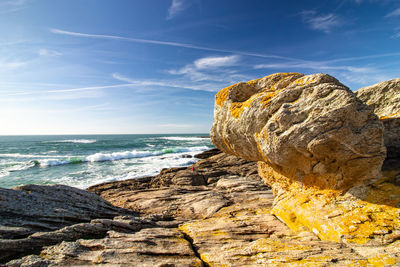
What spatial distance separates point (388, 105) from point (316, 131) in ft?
16.7

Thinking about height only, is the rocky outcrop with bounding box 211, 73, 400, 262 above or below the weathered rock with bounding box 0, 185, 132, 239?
above

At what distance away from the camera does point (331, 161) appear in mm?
7195

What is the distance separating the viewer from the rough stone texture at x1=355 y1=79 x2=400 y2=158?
25.5 feet

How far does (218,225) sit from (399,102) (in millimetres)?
9577

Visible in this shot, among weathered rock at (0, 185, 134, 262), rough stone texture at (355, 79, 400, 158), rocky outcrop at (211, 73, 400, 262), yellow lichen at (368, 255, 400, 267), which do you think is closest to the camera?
yellow lichen at (368, 255, 400, 267)

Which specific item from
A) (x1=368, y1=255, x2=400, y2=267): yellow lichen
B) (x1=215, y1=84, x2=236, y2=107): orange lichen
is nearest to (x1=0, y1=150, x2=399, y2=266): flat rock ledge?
(x1=368, y1=255, x2=400, y2=267): yellow lichen

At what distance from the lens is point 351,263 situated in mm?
4680

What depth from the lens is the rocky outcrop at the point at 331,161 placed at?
579 centimetres

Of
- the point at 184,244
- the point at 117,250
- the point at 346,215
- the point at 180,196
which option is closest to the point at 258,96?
the point at 346,215

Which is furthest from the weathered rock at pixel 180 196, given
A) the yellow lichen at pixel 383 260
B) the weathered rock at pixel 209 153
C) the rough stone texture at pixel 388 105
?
the weathered rock at pixel 209 153

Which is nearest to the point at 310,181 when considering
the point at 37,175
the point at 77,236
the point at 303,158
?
the point at 303,158

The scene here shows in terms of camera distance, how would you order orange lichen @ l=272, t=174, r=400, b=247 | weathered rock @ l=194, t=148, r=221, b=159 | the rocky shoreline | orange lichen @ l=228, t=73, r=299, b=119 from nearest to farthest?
the rocky shoreline
orange lichen @ l=272, t=174, r=400, b=247
orange lichen @ l=228, t=73, r=299, b=119
weathered rock @ l=194, t=148, r=221, b=159

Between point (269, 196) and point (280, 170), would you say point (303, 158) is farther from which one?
point (269, 196)

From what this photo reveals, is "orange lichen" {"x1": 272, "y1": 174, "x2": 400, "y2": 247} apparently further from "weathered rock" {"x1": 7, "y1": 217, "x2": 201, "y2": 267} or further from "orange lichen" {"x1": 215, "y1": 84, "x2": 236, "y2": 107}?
"orange lichen" {"x1": 215, "y1": 84, "x2": 236, "y2": 107}
